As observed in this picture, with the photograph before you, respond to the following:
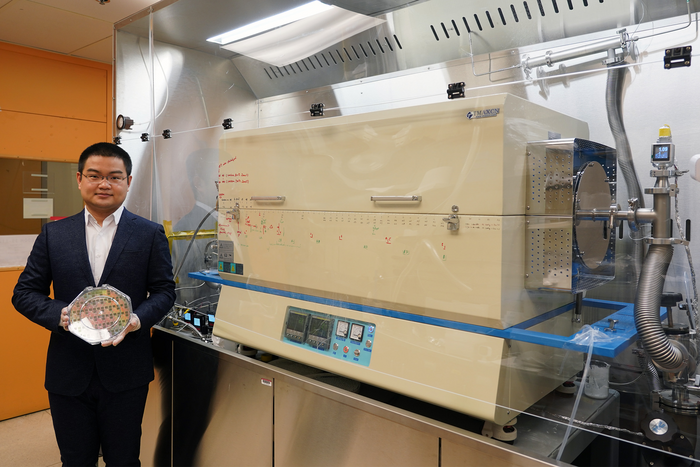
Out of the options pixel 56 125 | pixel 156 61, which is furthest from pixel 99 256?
pixel 56 125

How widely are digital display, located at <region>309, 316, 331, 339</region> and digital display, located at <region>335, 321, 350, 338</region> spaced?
4cm

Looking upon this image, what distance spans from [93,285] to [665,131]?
6.00ft

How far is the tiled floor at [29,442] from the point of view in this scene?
9.52 ft

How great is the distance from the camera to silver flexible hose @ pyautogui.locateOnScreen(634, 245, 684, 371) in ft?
3.43

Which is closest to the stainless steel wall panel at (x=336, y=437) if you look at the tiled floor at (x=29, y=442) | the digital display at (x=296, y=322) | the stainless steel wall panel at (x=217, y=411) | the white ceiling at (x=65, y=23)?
the stainless steel wall panel at (x=217, y=411)

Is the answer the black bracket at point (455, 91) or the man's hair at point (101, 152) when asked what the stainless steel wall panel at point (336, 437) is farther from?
the man's hair at point (101, 152)

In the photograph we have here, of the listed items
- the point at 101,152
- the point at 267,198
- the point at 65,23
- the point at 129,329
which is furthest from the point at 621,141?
the point at 65,23

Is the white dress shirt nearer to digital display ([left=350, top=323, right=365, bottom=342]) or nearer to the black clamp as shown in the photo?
the black clamp

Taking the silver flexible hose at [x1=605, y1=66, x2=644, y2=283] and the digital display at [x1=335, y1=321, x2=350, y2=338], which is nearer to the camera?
the silver flexible hose at [x1=605, y1=66, x2=644, y2=283]

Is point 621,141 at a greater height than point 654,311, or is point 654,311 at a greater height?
point 621,141

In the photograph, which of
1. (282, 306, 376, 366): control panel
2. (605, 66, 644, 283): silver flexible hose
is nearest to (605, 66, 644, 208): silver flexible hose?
(605, 66, 644, 283): silver flexible hose

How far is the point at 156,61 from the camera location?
7.79 feet

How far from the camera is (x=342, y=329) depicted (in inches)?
58.6

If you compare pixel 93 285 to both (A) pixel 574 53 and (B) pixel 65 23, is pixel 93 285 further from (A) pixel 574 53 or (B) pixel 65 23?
(B) pixel 65 23
